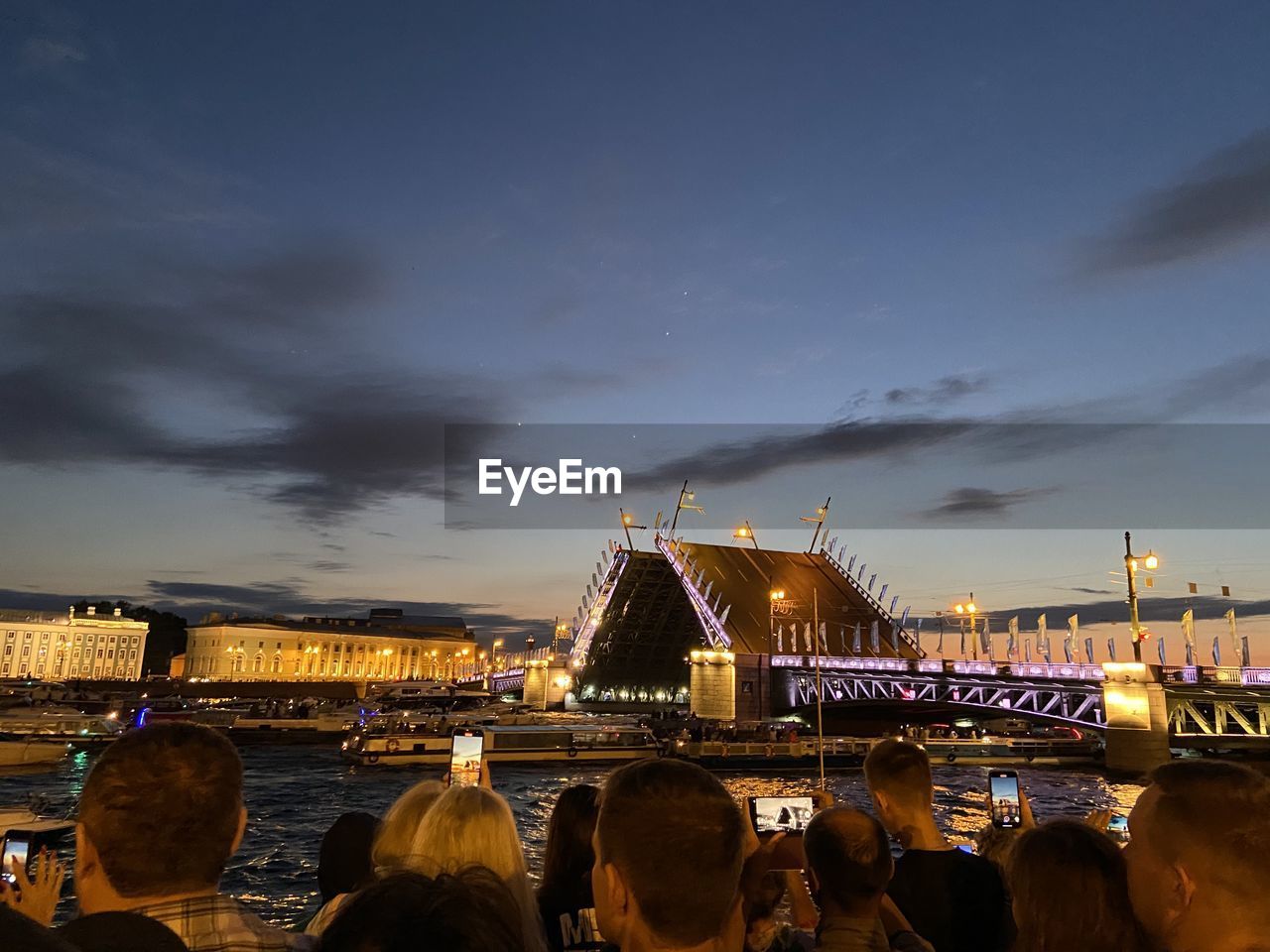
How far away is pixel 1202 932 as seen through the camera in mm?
2596

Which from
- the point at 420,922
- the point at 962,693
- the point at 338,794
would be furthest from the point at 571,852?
the point at 962,693

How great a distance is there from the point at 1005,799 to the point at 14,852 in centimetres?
781

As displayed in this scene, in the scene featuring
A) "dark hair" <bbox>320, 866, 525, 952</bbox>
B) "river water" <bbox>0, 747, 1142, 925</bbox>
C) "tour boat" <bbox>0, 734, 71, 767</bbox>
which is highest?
"dark hair" <bbox>320, 866, 525, 952</bbox>

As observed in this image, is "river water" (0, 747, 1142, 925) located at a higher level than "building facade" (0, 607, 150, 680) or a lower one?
lower

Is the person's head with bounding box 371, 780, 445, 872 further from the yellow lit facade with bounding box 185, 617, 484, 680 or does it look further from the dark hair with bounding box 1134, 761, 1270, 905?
the yellow lit facade with bounding box 185, 617, 484, 680

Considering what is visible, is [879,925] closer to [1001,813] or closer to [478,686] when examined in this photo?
[1001,813]

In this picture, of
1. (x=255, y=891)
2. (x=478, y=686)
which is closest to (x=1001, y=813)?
(x=255, y=891)

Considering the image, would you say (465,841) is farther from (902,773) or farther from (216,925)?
(902,773)

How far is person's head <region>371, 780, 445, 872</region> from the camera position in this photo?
3.57m

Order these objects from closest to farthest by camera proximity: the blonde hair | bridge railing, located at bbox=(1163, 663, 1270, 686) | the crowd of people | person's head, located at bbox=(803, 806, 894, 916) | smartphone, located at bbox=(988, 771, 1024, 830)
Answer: the crowd of people → the blonde hair → person's head, located at bbox=(803, 806, 894, 916) → smartphone, located at bbox=(988, 771, 1024, 830) → bridge railing, located at bbox=(1163, 663, 1270, 686)

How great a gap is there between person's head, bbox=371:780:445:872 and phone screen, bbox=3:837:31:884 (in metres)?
3.91

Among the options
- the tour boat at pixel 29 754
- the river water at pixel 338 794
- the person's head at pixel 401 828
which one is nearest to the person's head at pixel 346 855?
the person's head at pixel 401 828

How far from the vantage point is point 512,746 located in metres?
49.2

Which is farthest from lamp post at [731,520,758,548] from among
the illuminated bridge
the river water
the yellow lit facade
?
the yellow lit facade
